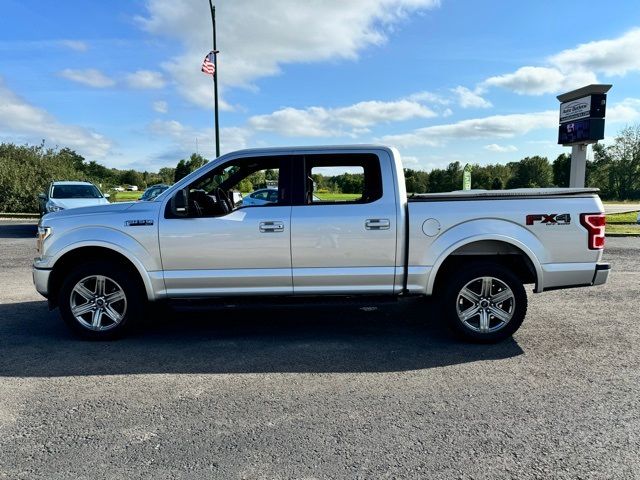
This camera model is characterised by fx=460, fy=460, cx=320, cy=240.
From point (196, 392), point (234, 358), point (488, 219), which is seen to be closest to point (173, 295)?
point (234, 358)

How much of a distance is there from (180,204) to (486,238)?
125 inches

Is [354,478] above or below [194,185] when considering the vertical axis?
below

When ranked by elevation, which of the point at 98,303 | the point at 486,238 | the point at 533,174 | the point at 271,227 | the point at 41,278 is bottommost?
the point at 98,303

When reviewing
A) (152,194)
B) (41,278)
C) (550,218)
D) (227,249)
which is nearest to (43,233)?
(41,278)

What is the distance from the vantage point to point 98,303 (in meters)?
5.00

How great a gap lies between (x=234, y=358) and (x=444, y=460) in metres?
2.34

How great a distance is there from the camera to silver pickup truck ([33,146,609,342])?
15.6 ft

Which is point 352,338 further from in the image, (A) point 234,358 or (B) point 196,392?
(B) point 196,392

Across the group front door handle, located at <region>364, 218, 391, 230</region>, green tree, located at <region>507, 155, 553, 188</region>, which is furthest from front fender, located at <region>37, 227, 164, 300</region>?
green tree, located at <region>507, 155, 553, 188</region>

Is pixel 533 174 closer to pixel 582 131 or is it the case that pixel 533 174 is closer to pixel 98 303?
pixel 582 131

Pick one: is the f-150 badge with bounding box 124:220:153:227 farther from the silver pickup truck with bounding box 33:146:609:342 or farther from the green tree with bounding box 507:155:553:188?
the green tree with bounding box 507:155:553:188

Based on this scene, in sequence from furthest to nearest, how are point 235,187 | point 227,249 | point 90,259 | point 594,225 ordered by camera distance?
point 235,187, point 90,259, point 227,249, point 594,225

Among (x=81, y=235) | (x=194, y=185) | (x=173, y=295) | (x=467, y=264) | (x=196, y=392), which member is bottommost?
(x=196, y=392)

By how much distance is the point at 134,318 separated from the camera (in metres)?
4.98
